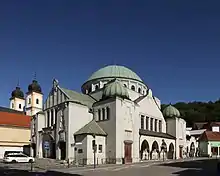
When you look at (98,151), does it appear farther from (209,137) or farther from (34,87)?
(34,87)

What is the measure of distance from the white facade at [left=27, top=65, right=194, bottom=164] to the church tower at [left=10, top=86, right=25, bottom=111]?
171 ft

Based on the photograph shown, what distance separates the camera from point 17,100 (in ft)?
344

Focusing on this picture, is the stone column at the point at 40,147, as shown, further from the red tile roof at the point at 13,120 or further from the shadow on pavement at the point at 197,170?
the shadow on pavement at the point at 197,170

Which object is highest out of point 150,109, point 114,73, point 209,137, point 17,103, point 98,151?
point 114,73

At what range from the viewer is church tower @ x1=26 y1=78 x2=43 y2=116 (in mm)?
95625

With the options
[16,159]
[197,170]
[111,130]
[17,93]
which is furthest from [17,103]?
[197,170]

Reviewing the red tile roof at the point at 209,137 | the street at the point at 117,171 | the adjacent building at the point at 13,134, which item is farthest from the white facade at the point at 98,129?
the red tile roof at the point at 209,137

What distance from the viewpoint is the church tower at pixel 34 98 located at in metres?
95.6

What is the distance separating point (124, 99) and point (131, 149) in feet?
24.4

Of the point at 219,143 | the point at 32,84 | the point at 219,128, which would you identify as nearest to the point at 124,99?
the point at 219,143

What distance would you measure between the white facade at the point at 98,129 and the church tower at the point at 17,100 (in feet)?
171

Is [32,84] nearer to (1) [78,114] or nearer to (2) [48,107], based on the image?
(2) [48,107]

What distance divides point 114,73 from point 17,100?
5319cm

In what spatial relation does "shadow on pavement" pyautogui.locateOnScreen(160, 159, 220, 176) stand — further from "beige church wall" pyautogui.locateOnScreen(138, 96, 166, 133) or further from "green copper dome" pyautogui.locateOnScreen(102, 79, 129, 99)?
"beige church wall" pyautogui.locateOnScreen(138, 96, 166, 133)
